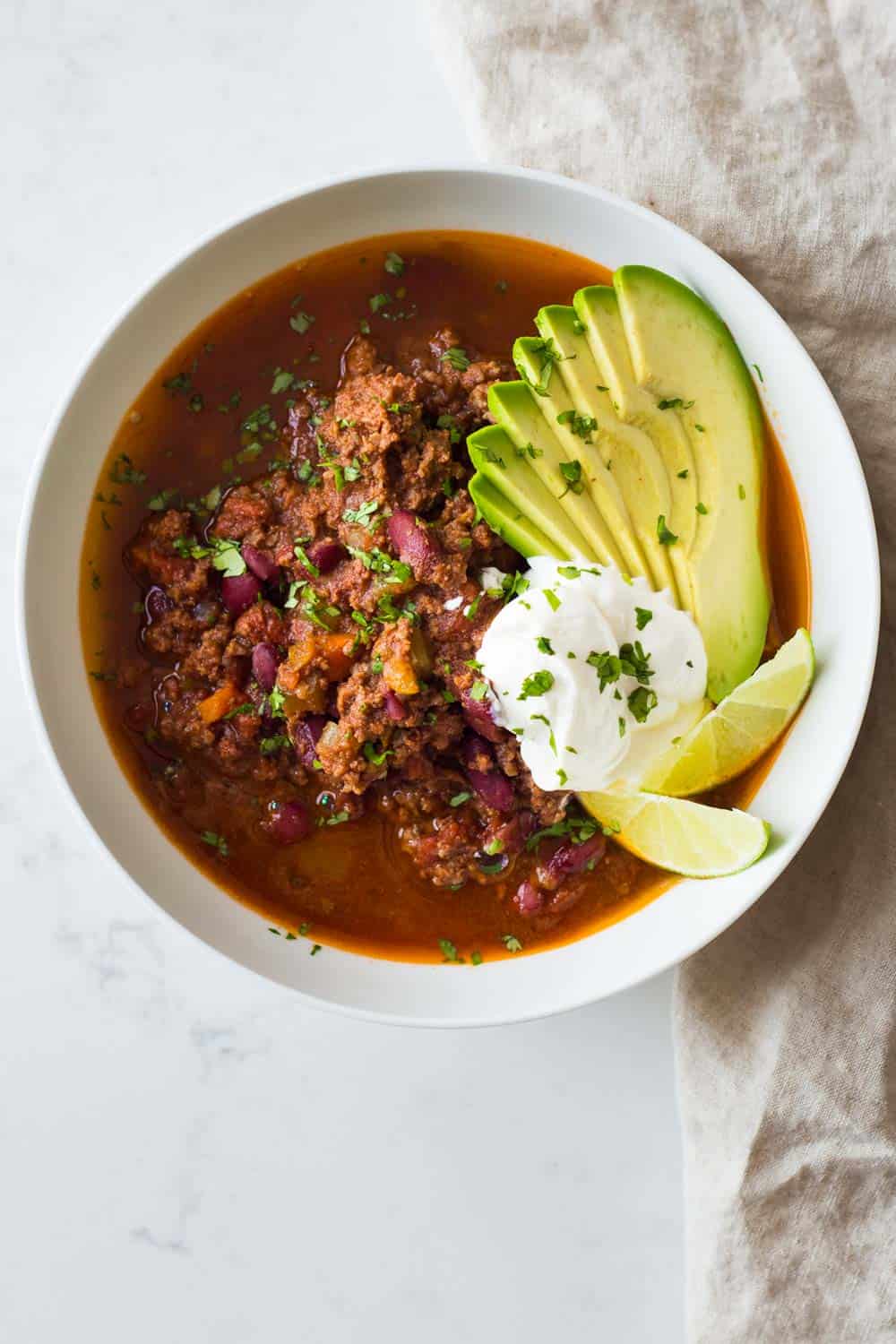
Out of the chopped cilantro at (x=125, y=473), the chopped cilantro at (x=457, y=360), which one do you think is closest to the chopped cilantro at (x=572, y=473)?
the chopped cilantro at (x=457, y=360)

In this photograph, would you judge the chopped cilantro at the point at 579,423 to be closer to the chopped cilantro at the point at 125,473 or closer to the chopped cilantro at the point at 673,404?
the chopped cilantro at the point at 673,404

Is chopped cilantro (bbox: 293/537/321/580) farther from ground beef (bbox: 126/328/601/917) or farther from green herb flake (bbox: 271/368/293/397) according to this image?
green herb flake (bbox: 271/368/293/397)

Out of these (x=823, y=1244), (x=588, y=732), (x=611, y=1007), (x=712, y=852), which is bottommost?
(x=823, y=1244)

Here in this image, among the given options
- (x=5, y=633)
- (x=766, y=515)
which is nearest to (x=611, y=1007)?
(x=766, y=515)

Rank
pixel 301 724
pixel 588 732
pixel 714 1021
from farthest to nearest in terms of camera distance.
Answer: pixel 714 1021
pixel 301 724
pixel 588 732

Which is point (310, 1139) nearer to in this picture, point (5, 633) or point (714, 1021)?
point (714, 1021)

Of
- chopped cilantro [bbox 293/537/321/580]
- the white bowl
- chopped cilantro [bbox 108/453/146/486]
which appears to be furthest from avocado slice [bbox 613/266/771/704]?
chopped cilantro [bbox 108/453/146/486]
